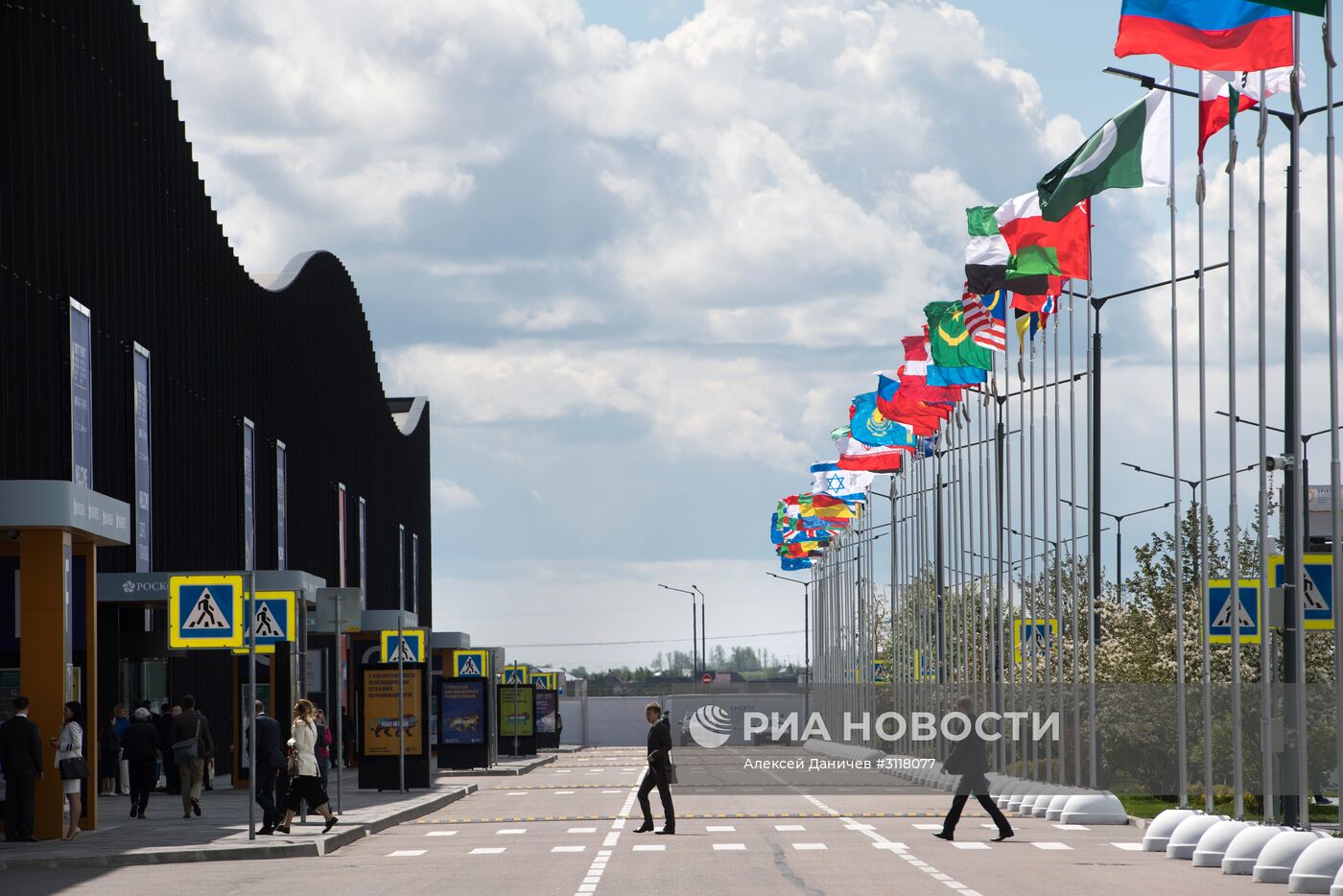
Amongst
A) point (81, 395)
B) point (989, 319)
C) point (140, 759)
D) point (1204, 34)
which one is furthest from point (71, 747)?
point (989, 319)

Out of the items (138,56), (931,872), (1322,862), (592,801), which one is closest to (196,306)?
(138,56)

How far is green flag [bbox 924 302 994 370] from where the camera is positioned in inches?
1670

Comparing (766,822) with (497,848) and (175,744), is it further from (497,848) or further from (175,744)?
(175,744)

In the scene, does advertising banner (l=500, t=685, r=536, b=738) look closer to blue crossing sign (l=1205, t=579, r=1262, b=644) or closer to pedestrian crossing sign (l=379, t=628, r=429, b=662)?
pedestrian crossing sign (l=379, t=628, r=429, b=662)

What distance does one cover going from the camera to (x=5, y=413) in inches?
1297

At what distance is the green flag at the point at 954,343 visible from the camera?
42406mm

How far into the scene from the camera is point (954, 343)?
42688 millimetres

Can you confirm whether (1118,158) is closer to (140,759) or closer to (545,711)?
(140,759)

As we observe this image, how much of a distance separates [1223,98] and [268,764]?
14991 millimetres

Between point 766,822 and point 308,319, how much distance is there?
125 feet

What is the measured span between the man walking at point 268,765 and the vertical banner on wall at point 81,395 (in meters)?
9.54

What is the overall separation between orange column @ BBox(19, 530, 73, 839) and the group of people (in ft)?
0.63

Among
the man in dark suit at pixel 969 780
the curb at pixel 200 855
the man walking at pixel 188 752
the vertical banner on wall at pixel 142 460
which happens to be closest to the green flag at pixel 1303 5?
the man in dark suit at pixel 969 780

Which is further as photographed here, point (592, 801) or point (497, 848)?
point (592, 801)
